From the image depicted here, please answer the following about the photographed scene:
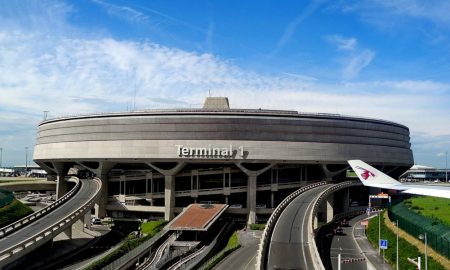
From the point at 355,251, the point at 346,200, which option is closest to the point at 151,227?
the point at 355,251

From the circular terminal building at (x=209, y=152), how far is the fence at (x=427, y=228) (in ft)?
112

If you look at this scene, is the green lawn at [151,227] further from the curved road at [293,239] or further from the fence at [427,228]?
the fence at [427,228]

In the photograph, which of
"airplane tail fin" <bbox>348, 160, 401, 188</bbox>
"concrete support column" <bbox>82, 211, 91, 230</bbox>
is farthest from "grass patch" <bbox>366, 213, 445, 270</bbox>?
"concrete support column" <bbox>82, 211, 91, 230</bbox>

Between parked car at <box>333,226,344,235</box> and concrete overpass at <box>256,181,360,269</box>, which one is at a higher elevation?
concrete overpass at <box>256,181,360,269</box>

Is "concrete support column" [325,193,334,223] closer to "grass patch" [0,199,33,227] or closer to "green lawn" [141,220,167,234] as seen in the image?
"green lawn" [141,220,167,234]

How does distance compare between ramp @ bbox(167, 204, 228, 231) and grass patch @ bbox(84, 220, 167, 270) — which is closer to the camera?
grass patch @ bbox(84, 220, 167, 270)

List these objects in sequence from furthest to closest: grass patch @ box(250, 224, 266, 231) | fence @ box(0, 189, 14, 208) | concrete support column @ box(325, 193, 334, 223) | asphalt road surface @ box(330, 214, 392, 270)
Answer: concrete support column @ box(325, 193, 334, 223)
grass patch @ box(250, 224, 266, 231)
fence @ box(0, 189, 14, 208)
asphalt road surface @ box(330, 214, 392, 270)

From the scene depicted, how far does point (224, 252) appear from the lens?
6938 centimetres

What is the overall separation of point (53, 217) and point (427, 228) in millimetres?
55673

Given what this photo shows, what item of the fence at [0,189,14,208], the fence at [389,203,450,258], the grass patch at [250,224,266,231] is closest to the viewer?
the fence at [389,203,450,258]

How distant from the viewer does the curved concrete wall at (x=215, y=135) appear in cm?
10350

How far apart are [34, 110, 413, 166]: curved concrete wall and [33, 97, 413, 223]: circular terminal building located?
0.23 metres

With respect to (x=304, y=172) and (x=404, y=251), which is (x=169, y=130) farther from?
(x=404, y=251)

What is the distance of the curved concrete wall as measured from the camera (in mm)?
103500
